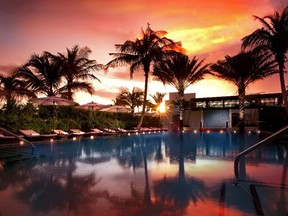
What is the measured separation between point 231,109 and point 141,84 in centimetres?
1480

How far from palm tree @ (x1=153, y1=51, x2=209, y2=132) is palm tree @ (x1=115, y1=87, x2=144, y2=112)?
13.7 meters

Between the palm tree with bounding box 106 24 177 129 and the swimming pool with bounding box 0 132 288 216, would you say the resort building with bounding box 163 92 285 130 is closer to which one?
the palm tree with bounding box 106 24 177 129

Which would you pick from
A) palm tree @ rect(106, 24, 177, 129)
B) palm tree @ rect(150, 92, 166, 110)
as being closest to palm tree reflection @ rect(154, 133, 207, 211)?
palm tree @ rect(106, 24, 177, 129)

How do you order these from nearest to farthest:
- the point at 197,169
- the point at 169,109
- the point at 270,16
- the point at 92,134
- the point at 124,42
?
the point at 197,169 → the point at 270,16 → the point at 92,134 → the point at 124,42 → the point at 169,109

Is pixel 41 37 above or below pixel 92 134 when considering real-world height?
above

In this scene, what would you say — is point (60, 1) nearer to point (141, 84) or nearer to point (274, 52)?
point (274, 52)

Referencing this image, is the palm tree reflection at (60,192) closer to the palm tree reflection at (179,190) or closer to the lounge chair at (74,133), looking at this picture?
the palm tree reflection at (179,190)

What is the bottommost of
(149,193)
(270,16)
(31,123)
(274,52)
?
(149,193)

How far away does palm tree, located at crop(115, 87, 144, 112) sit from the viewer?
44656mm

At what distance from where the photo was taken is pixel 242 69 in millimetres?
28359

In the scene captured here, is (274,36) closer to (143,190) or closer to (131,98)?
(143,190)

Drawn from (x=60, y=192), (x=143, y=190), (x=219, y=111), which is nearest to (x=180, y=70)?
(x=219, y=111)

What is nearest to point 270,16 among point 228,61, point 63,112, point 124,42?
point 228,61

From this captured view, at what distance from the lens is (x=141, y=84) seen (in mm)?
45969
